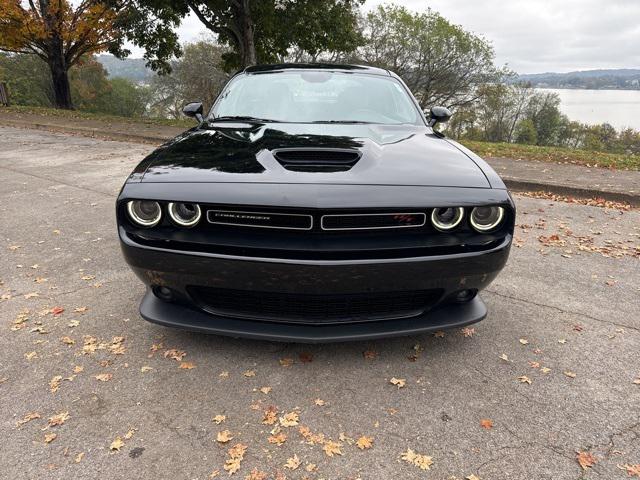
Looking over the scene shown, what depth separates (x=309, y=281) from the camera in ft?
6.63

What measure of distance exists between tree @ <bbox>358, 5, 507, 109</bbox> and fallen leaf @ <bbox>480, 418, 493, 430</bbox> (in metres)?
29.5

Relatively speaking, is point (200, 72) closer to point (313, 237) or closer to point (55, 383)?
point (55, 383)

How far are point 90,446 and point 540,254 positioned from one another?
149 inches

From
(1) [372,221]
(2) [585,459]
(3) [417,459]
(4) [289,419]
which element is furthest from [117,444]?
(2) [585,459]

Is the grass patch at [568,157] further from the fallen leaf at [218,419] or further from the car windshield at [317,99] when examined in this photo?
the fallen leaf at [218,419]

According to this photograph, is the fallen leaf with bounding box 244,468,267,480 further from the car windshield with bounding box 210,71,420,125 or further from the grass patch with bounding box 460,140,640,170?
the grass patch with bounding box 460,140,640,170

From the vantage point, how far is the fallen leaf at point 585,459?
1791 millimetres

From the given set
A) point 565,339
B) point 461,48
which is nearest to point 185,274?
point 565,339

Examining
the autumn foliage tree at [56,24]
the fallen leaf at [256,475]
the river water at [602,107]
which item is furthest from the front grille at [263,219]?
the river water at [602,107]

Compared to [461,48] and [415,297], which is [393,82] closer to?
[415,297]

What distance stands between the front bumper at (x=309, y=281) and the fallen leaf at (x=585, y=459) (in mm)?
719

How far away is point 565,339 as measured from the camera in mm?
2713

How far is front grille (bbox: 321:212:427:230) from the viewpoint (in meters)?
2.05

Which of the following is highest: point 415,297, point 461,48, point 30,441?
point 461,48
